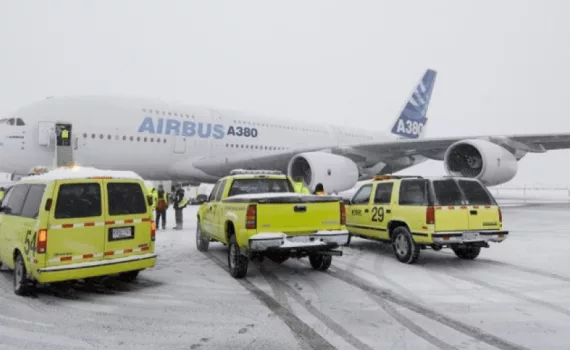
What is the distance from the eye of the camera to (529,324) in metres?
4.51

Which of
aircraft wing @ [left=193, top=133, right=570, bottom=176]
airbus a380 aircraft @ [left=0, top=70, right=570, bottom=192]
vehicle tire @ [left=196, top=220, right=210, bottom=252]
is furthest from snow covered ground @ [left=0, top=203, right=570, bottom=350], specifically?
aircraft wing @ [left=193, top=133, right=570, bottom=176]

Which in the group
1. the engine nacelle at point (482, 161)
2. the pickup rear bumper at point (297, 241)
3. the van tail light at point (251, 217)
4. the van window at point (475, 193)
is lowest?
the pickup rear bumper at point (297, 241)

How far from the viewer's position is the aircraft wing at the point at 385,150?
16.8 m

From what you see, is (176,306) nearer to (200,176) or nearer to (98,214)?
(98,214)

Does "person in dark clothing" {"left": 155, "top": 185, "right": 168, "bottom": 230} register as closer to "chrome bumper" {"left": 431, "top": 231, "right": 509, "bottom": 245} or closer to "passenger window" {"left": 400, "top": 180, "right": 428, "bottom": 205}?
"passenger window" {"left": 400, "top": 180, "right": 428, "bottom": 205}

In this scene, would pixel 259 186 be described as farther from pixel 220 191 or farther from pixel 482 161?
pixel 482 161

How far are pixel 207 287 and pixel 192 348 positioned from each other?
7.92 ft

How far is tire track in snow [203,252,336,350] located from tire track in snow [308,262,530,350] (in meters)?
1.47

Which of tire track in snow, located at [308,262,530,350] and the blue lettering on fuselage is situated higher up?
the blue lettering on fuselage

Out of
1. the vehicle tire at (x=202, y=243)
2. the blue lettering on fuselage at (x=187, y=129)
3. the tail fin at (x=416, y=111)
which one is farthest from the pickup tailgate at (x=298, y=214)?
the tail fin at (x=416, y=111)

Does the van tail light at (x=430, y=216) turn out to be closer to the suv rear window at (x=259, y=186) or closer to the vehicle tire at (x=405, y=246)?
the vehicle tire at (x=405, y=246)

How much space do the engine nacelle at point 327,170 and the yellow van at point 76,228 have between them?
10644mm


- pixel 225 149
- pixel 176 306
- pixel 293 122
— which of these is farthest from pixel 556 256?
pixel 293 122

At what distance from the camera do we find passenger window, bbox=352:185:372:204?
31.5ft
